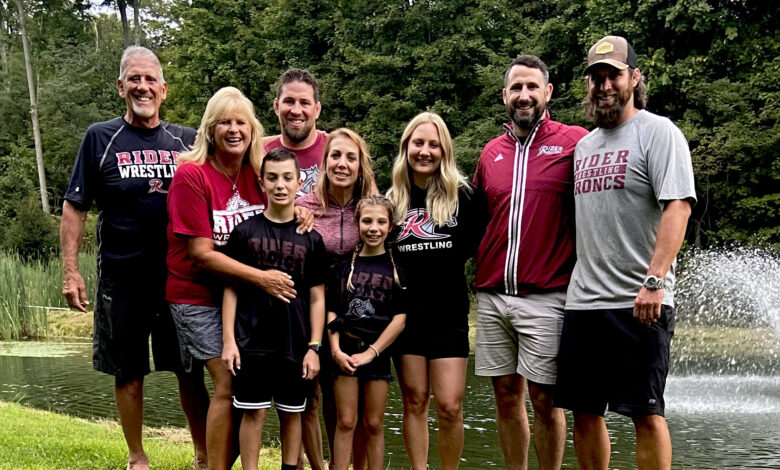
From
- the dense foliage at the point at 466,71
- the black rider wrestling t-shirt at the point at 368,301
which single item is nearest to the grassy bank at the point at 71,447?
the black rider wrestling t-shirt at the point at 368,301

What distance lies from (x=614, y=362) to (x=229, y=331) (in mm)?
1762

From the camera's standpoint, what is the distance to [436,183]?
164 inches

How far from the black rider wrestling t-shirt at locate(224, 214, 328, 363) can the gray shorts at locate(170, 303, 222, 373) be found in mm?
145

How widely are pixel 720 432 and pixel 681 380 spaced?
10.4 ft

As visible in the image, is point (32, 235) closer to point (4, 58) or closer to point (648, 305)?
point (4, 58)

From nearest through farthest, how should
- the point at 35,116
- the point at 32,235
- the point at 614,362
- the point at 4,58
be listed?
the point at 614,362 → the point at 32,235 → the point at 35,116 → the point at 4,58

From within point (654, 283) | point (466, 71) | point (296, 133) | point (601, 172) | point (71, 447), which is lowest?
point (71, 447)

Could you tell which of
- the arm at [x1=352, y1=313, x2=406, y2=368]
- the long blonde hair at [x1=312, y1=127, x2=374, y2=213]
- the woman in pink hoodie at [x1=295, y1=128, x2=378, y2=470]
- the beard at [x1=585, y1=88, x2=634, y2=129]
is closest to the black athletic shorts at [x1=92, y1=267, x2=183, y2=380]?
the woman in pink hoodie at [x1=295, y1=128, x2=378, y2=470]

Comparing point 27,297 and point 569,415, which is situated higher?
point 27,297

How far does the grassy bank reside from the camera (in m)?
4.61

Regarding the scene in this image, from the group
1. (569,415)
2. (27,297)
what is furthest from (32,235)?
(569,415)

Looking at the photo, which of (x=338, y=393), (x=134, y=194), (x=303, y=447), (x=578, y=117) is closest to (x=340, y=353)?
(x=338, y=393)

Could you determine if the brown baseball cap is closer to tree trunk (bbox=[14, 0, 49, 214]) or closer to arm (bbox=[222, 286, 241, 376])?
arm (bbox=[222, 286, 241, 376])

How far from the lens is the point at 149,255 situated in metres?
4.32
